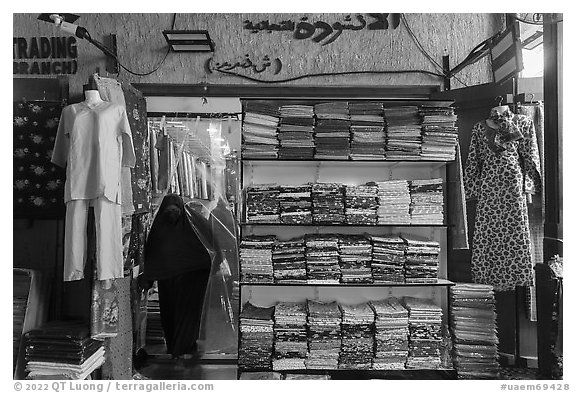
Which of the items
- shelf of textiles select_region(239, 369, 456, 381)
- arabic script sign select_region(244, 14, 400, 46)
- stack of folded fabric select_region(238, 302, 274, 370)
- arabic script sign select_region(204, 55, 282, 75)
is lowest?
shelf of textiles select_region(239, 369, 456, 381)

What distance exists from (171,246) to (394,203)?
1.58m

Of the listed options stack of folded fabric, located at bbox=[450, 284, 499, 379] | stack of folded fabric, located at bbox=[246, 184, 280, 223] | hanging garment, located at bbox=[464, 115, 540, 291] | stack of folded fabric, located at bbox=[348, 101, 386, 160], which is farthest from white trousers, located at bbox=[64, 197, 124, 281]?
hanging garment, located at bbox=[464, 115, 540, 291]

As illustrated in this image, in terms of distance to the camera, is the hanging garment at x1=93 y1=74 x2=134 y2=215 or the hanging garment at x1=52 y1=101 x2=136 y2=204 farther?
the hanging garment at x1=93 y1=74 x2=134 y2=215

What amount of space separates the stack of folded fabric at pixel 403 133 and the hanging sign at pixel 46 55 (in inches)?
93.3

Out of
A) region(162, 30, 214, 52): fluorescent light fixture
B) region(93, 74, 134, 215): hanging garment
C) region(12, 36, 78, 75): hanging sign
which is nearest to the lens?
region(93, 74, 134, 215): hanging garment

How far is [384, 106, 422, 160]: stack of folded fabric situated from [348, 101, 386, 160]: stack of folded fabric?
1.6 inches

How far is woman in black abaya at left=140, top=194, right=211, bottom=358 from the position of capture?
326 centimetres

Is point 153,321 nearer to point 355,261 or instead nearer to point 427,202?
point 355,261

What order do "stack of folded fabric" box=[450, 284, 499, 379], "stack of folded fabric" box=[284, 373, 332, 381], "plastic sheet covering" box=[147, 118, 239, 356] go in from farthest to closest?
"plastic sheet covering" box=[147, 118, 239, 356] < "stack of folded fabric" box=[450, 284, 499, 379] < "stack of folded fabric" box=[284, 373, 332, 381]

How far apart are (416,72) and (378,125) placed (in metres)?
0.62

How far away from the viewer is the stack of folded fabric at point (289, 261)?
310cm

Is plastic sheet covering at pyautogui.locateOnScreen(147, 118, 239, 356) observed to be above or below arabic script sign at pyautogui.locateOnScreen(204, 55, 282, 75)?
below

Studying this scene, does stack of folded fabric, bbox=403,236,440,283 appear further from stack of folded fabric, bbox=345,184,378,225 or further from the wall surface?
the wall surface
